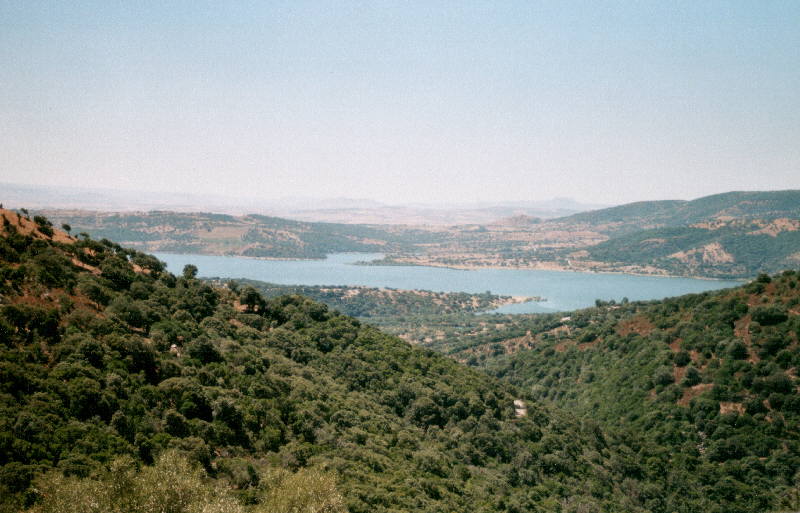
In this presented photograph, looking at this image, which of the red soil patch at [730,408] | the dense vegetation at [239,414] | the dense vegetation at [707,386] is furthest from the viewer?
the red soil patch at [730,408]

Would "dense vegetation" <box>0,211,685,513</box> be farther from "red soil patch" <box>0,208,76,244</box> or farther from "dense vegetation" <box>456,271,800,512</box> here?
"dense vegetation" <box>456,271,800,512</box>

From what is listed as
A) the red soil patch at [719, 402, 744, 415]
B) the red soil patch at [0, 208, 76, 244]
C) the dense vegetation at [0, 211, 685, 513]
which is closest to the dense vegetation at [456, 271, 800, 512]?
the red soil patch at [719, 402, 744, 415]

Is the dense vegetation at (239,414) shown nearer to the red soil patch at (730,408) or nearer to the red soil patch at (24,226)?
the red soil patch at (24,226)

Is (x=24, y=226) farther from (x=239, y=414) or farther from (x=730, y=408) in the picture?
(x=730, y=408)

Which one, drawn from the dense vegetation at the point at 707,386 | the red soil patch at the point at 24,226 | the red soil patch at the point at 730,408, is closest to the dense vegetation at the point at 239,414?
the red soil patch at the point at 24,226

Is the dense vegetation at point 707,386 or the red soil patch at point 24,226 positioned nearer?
the red soil patch at point 24,226

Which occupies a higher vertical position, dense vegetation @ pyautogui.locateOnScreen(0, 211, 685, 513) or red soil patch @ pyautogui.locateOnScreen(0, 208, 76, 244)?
red soil patch @ pyautogui.locateOnScreen(0, 208, 76, 244)

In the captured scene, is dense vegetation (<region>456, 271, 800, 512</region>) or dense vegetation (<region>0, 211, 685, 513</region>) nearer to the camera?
dense vegetation (<region>0, 211, 685, 513</region>)
